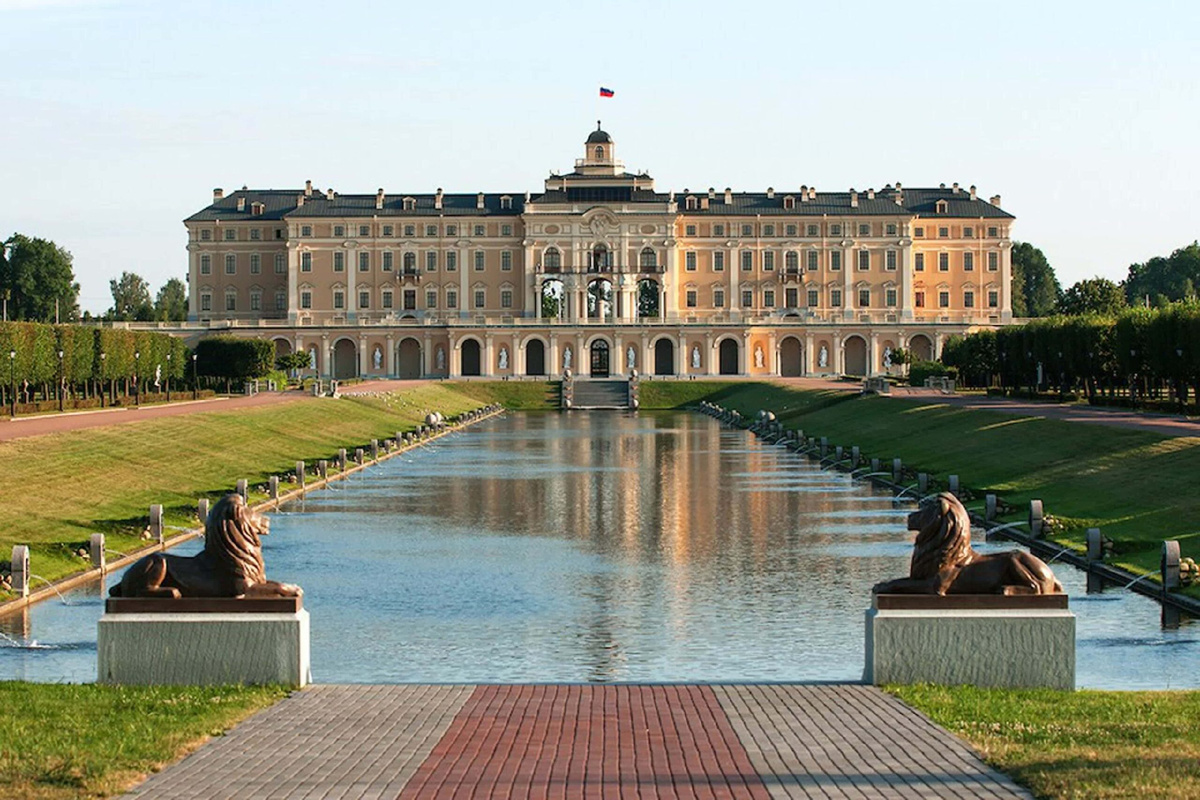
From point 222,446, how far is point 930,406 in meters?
31.4

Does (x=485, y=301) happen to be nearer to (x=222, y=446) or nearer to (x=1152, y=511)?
(x=222, y=446)

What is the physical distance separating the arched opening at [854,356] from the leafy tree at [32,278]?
68.8 metres

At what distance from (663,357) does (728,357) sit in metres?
5.33

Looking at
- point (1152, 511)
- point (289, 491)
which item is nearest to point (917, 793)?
point (1152, 511)

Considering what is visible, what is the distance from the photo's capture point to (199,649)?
16719 millimetres

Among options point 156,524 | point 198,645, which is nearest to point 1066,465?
point 156,524

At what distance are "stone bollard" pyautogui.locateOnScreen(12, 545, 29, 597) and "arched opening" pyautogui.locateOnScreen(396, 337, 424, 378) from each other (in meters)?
114

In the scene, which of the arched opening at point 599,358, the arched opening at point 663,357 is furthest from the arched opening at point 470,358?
the arched opening at point 663,357

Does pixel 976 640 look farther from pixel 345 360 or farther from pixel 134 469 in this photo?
pixel 345 360

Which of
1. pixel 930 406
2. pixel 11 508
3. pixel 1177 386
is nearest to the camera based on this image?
pixel 11 508

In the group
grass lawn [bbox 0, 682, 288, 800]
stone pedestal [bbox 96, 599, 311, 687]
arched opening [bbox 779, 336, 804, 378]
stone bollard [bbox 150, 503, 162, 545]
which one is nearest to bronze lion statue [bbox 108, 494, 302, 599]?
stone pedestal [bbox 96, 599, 311, 687]

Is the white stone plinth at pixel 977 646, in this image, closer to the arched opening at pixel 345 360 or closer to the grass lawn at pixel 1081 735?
the grass lawn at pixel 1081 735

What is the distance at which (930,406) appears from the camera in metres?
74.2

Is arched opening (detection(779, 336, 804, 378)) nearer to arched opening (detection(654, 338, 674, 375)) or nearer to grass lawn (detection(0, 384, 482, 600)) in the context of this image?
arched opening (detection(654, 338, 674, 375))
